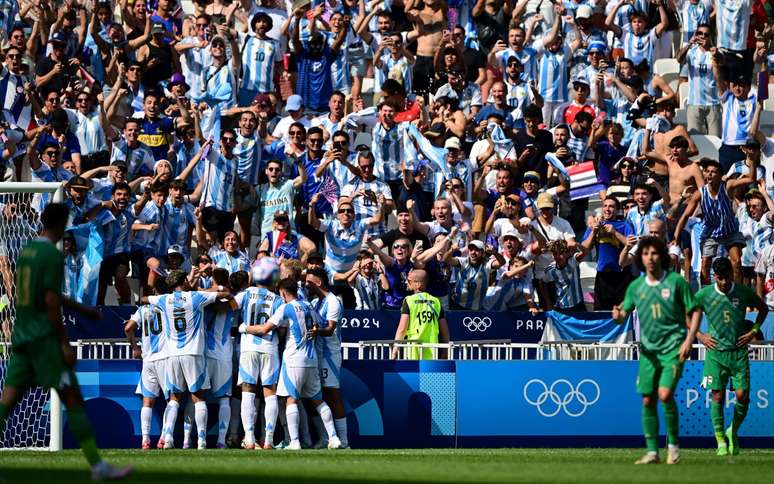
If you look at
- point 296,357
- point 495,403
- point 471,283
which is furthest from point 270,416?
point 471,283

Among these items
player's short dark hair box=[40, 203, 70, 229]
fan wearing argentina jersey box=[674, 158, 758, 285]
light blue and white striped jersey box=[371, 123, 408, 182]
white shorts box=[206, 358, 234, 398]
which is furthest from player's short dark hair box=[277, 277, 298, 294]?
fan wearing argentina jersey box=[674, 158, 758, 285]

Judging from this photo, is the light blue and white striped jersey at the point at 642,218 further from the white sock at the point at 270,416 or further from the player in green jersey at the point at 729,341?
the white sock at the point at 270,416

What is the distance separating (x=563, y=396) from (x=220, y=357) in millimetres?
4306

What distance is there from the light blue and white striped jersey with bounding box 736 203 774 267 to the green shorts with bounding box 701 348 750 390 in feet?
20.9

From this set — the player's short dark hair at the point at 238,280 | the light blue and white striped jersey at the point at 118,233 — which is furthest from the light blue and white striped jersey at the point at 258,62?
the player's short dark hair at the point at 238,280

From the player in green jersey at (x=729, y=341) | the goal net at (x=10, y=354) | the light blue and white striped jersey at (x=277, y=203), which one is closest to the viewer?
the player in green jersey at (x=729, y=341)

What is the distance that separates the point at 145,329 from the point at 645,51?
12392 millimetres

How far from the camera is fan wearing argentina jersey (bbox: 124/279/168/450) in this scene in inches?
698

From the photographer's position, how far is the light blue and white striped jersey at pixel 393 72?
25.3m

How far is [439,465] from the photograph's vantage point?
13.8 m

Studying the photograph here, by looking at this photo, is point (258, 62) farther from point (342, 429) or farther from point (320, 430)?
point (342, 429)

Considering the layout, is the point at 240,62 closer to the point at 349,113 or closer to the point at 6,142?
the point at 349,113

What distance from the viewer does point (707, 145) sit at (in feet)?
84.9

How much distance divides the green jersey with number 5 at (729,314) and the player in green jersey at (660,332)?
256 centimetres
